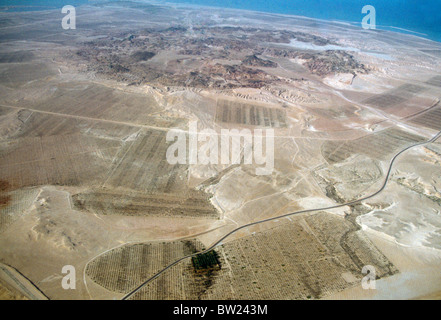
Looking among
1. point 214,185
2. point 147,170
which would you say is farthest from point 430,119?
point 147,170

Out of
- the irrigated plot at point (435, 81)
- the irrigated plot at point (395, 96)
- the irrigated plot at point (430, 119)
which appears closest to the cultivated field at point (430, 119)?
the irrigated plot at point (430, 119)

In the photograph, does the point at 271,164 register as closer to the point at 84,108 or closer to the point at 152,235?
the point at 152,235

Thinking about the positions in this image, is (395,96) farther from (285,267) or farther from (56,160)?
(56,160)

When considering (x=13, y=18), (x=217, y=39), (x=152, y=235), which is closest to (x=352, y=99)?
(x=152, y=235)

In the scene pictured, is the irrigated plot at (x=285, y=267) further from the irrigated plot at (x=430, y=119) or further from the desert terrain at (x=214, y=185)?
the irrigated plot at (x=430, y=119)

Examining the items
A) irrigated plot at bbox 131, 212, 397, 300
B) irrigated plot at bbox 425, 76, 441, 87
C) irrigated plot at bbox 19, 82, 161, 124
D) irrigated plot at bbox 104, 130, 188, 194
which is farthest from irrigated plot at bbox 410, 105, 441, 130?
irrigated plot at bbox 19, 82, 161, 124
